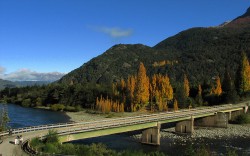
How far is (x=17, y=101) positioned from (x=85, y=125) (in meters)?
156

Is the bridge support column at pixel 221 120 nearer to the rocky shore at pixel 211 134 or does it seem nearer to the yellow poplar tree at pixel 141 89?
the rocky shore at pixel 211 134

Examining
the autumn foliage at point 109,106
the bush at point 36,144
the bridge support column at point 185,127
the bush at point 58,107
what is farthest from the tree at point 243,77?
the bush at point 36,144

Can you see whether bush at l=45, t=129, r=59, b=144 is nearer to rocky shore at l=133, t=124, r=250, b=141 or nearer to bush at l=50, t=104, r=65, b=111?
rocky shore at l=133, t=124, r=250, b=141

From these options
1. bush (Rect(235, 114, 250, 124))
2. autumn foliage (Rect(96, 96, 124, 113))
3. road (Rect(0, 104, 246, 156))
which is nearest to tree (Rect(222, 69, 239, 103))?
bush (Rect(235, 114, 250, 124))

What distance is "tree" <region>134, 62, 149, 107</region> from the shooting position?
114 metres

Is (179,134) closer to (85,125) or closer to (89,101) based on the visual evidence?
(85,125)

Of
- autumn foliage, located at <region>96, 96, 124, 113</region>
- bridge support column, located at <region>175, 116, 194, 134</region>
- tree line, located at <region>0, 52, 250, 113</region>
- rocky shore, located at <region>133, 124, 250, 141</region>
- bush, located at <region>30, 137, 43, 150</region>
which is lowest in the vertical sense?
rocky shore, located at <region>133, 124, 250, 141</region>

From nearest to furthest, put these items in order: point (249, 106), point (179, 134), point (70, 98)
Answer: point (179, 134) < point (249, 106) < point (70, 98)

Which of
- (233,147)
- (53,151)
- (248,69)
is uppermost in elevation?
(248,69)

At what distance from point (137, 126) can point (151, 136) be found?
508cm

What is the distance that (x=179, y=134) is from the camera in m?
75.9

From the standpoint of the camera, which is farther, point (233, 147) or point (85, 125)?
point (233, 147)

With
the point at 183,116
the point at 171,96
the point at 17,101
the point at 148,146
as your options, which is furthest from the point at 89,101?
the point at 148,146

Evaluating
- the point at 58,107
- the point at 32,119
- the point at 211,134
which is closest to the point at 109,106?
the point at 58,107
